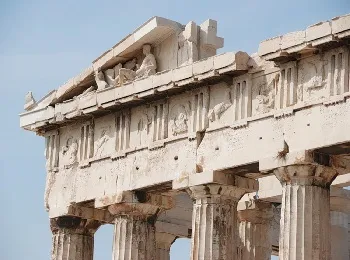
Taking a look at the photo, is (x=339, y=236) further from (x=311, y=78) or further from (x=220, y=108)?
(x=311, y=78)

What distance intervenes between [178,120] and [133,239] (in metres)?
3.21

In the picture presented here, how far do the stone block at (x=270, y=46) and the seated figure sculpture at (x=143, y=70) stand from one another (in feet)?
13.4

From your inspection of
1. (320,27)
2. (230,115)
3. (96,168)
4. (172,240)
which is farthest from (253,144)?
(172,240)

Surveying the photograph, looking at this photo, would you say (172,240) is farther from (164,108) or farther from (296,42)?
(296,42)

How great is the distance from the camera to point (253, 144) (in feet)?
99.6

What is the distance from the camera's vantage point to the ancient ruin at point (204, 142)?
96.0 feet

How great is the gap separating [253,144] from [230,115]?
3.56 ft

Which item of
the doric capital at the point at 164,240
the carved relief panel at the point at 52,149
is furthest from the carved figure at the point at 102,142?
the doric capital at the point at 164,240

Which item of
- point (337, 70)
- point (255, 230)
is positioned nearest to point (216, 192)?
point (337, 70)

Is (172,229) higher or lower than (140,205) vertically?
higher

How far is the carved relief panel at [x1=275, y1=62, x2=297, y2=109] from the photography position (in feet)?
97.7

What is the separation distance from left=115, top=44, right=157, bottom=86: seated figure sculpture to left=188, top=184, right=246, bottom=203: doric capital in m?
3.18

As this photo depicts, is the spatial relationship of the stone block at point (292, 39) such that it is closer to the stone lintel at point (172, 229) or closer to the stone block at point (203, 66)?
the stone block at point (203, 66)

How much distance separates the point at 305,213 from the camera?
29.3 m
